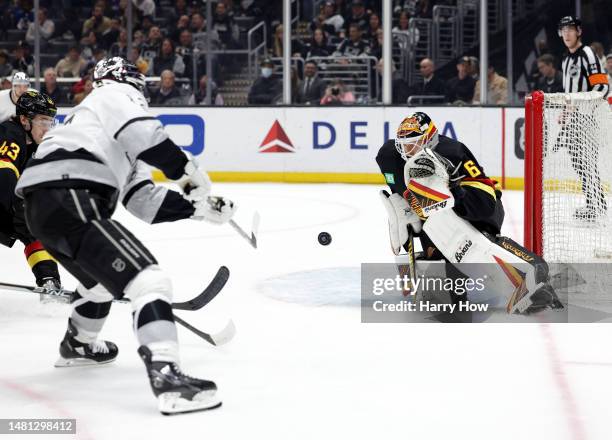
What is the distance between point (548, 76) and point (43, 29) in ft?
16.8

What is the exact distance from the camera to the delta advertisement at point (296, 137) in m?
9.48

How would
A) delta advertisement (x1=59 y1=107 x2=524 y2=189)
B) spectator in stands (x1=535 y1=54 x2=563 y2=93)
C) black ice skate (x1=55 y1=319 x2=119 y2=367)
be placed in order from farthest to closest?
delta advertisement (x1=59 y1=107 x2=524 y2=189)
spectator in stands (x1=535 y1=54 x2=563 y2=93)
black ice skate (x1=55 y1=319 x2=119 y2=367)

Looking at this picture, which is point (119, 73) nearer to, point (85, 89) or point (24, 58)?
point (85, 89)

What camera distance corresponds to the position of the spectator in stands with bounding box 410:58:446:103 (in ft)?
31.2

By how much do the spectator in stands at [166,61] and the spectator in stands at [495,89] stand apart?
3002 millimetres

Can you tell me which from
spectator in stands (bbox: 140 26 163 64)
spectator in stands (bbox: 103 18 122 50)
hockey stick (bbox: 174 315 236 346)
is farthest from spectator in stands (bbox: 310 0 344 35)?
hockey stick (bbox: 174 315 236 346)

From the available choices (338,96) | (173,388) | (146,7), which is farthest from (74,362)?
(146,7)

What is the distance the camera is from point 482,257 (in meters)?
3.99

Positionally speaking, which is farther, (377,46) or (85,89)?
(85,89)

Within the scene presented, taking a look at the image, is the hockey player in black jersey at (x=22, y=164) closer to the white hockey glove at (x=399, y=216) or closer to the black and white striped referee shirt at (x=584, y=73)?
the white hockey glove at (x=399, y=216)

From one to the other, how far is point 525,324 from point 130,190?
1.56 m

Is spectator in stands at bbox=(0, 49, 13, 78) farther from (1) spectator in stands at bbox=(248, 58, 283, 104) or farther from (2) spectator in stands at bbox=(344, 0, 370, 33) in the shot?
(2) spectator in stands at bbox=(344, 0, 370, 33)

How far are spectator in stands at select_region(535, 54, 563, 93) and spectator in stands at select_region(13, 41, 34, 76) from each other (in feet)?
16.4

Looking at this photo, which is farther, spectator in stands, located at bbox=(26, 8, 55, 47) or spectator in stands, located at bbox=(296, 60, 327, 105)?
spectator in stands, located at bbox=(26, 8, 55, 47)
